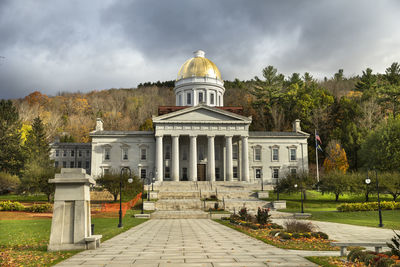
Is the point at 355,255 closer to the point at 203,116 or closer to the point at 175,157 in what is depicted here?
the point at 175,157

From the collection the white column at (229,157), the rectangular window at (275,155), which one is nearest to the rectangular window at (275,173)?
the rectangular window at (275,155)

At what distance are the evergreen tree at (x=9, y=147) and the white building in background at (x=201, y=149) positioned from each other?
13.2 metres

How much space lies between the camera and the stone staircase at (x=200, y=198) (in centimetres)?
3861

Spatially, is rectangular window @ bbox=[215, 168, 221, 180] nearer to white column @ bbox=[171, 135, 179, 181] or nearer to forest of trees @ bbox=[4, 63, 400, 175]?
white column @ bbox=[171, 135, 179, 181]

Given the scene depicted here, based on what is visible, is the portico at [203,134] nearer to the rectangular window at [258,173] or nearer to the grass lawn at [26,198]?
the rectangular window at [258,173]

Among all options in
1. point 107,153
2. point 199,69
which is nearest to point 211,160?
point 107,153

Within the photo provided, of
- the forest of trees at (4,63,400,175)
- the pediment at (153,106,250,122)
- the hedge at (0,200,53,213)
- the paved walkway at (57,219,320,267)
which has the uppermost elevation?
the forest of trees at (4,63,400,175)

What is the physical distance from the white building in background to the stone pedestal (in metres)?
47.1

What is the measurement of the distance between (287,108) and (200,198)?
165 feet

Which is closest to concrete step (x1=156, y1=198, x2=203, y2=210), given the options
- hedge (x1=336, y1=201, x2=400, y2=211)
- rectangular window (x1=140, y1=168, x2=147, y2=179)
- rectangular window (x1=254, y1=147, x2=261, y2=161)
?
hedge (x1=336, y1=201, x2=400, y2=211)

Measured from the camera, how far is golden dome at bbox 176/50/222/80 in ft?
250

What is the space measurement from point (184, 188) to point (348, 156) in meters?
38.4

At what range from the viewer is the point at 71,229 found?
12.5 metres

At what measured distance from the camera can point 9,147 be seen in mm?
60000
